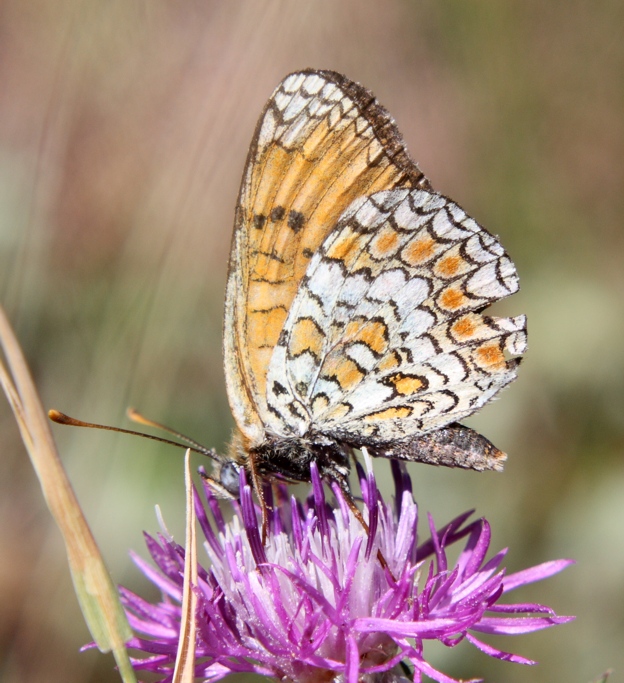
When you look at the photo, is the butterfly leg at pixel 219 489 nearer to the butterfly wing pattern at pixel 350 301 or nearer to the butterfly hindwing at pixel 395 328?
the butterfly wing pattern at pixel 350 301

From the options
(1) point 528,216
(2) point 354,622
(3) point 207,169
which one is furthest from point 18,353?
(1) point 528,216

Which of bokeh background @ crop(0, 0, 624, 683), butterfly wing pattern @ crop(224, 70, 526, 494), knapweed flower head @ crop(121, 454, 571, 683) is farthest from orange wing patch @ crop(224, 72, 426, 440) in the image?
knapweed flower head @ crop(121, 454, 571, 683)

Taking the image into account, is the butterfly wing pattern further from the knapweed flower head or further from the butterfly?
the knapweed flower head

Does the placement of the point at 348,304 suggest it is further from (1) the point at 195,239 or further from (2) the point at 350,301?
(1) the point at 195,239

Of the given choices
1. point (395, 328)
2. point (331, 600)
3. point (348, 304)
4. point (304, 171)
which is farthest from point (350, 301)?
point (331, 600)

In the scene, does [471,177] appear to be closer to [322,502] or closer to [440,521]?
[440,521]

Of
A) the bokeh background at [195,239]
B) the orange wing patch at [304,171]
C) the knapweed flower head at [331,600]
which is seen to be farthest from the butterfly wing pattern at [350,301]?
the bokeh background at [195,239]
